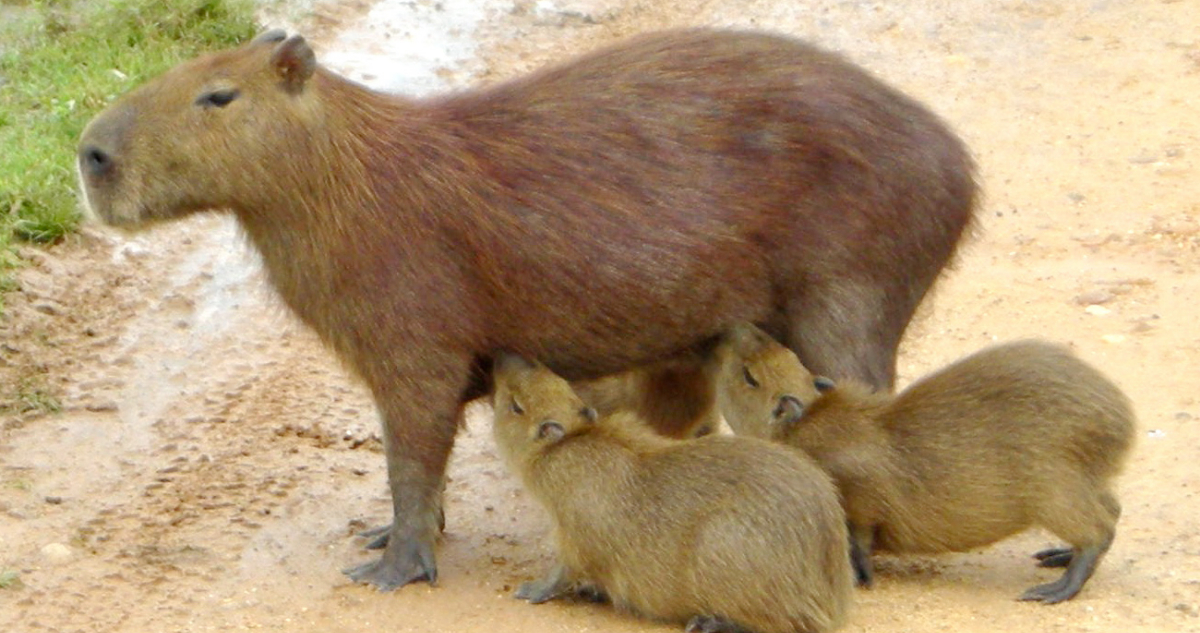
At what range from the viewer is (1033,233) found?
26.2ft

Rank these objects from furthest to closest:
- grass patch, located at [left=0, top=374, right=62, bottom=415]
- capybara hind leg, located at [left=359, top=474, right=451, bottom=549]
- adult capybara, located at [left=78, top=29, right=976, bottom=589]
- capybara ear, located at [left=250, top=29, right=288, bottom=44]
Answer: grass patch, located at [left=0, top=374, right=62, bottom=415] → capybara hind leg, located at [left=359, top=474, right=451, bottom=549] → capybara ear, located at [left=250, top=29, right=288, bottom=44] → adult capybara, located at [left=78, top=29, right=976, bottom=589]

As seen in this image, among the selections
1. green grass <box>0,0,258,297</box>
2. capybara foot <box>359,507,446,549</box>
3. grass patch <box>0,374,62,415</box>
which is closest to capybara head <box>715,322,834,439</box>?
capybara foot <box>359,507,446,549</box>

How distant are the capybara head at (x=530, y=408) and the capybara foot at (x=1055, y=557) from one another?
1450mm

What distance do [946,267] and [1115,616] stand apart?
1.33 m

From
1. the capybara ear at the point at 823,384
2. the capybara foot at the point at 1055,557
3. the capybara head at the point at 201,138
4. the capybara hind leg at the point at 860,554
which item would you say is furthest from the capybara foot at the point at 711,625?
the capybara head at the point at 201,138

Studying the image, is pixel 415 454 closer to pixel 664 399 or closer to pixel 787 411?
pixel 787 411

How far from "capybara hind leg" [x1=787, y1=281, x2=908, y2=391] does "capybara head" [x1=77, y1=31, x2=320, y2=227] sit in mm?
1605

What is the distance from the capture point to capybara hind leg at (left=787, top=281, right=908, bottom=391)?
5.63 meters

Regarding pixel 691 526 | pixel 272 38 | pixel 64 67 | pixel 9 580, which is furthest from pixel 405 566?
pixel 64 67

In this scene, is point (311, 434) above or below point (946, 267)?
below

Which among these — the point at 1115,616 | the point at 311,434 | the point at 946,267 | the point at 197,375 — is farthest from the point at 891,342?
the point at 197,375

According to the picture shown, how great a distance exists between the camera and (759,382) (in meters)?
5.54

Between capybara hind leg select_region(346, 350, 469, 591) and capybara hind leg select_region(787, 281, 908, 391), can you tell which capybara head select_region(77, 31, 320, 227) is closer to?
capybara hind leg select_region(346, 350, 469, 591)

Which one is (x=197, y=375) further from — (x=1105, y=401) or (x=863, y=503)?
(x=1105, y=401)
